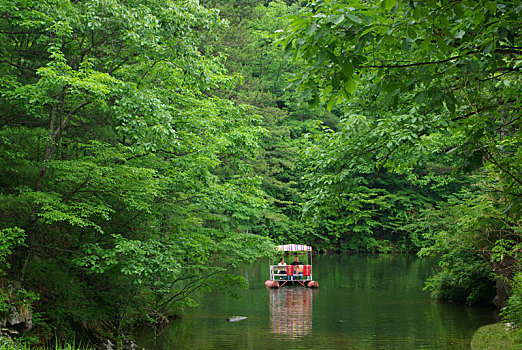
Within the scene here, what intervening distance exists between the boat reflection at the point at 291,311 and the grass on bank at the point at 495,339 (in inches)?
172

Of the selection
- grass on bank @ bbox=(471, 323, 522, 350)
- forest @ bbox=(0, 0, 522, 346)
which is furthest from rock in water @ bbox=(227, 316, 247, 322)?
grass on bank @ bbox=(471, 323, 522, 350)

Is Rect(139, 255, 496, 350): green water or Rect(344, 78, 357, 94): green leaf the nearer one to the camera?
Rect(344, 78, 357, 94): green leaf

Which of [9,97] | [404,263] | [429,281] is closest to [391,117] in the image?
[9,97]

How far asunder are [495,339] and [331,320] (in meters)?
5.56

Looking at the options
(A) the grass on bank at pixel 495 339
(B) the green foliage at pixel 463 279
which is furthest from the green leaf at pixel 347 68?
(B) the green foliage at pixel 463 279

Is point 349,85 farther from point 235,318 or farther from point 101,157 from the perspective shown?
point 235,318

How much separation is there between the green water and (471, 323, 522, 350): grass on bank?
464 mm

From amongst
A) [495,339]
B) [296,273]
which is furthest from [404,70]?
[296,273]

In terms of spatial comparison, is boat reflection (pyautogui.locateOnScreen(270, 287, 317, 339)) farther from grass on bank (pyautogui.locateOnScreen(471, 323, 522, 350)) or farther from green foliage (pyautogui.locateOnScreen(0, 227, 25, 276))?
green foliage (pyautogui.locateOnScreen(0, 227, 25, 276))

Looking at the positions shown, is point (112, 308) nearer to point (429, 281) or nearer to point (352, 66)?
point (352, 66)

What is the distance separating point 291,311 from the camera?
61.0 feet

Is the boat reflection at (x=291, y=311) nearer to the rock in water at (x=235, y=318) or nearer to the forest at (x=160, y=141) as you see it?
the rock in water at (x=235, y=318)

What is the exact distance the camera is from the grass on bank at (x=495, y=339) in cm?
1124

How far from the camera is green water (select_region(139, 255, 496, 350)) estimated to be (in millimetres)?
13391
